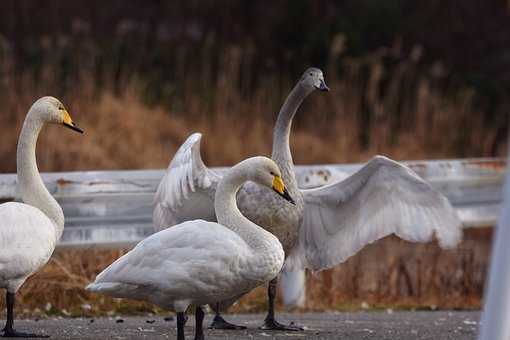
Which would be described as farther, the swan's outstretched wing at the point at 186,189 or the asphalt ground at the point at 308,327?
the swan's outstretched wing at the point at 186,189

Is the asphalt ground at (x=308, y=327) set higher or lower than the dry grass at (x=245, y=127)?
lower

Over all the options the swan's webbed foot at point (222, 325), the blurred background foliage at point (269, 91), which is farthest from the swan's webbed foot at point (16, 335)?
the blurred background foliage at point (269, 91)

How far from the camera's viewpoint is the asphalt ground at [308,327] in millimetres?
8516

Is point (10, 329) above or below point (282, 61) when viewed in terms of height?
below

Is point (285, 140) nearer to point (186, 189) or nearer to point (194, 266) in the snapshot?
point (186, 189)

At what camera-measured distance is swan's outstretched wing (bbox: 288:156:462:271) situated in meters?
9.38

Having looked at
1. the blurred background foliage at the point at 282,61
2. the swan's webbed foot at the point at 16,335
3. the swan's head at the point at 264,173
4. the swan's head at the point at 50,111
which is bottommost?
the swan's webbed foot at the point at 16,335

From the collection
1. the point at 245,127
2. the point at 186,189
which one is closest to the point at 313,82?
the point at 186,189

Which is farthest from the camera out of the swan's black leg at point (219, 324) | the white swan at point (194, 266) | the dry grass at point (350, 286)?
the dry grass at point (350, 286)

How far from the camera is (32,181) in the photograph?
852 centimetres

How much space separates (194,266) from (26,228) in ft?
3.45

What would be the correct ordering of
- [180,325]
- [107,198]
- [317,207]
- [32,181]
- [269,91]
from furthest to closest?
1. [269,91]
2. [107,198]
3. [317,207]
4. [32,181]
5. [180,325]

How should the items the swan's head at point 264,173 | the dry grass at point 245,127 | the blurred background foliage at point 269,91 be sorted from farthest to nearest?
the dry grass at point 245,127 → the blurred background foliage at point 269,91 → the swan's head at point 264,173

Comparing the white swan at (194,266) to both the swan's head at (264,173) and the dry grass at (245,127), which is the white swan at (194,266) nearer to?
the swan's head at (264,173)
